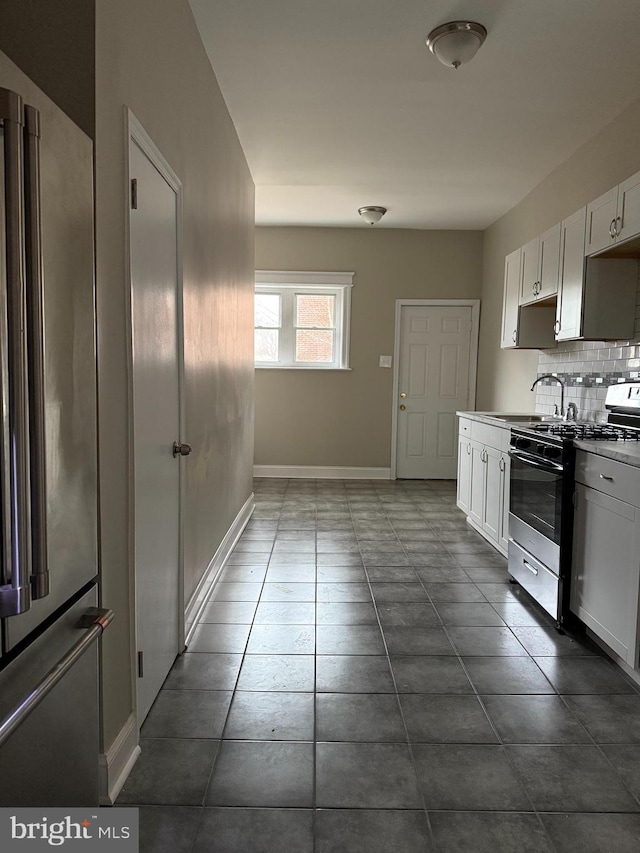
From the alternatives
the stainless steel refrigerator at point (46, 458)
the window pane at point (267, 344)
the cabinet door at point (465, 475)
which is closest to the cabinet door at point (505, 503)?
the cabinet door at point (465, 475)

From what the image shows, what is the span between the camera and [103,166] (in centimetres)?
163

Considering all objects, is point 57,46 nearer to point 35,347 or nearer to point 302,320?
point 35,347

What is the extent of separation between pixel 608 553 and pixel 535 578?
0.72m

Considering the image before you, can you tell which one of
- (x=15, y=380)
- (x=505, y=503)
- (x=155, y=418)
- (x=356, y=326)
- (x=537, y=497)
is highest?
(x=356, y=326)

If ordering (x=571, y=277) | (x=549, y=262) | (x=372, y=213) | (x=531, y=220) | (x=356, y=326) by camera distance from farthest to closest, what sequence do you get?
(x=356, y=326), (x=372, y=213), (x=531, y=220), (x=549, y=262), (x=571, y=277)

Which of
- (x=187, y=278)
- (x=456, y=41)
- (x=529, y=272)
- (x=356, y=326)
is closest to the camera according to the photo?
(x=187, y=278)

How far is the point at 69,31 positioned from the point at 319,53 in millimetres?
1999

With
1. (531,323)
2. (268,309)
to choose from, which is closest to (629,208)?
(531,323)

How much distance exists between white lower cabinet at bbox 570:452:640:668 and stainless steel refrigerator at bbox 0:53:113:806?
2014 millimetres

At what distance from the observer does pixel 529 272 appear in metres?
4.53

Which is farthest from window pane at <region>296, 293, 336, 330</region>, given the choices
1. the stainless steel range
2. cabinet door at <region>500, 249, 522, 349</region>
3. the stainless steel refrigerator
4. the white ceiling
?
the stainless steel refrigerator

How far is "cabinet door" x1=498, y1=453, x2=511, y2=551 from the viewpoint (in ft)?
12.9

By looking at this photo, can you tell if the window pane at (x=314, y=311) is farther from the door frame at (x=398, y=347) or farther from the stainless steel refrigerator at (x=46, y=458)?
the stainless steel refrigerator at (x=46, y=458)

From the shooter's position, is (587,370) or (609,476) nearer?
(609,476)
